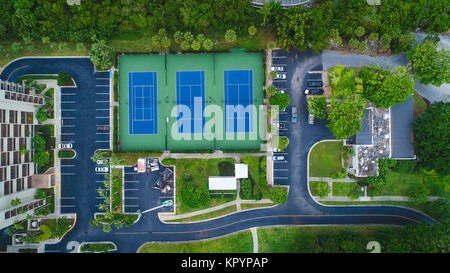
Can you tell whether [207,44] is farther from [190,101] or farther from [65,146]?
[65,146]

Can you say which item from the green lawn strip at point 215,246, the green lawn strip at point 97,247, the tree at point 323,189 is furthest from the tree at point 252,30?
the green lawn strip at point 97,247

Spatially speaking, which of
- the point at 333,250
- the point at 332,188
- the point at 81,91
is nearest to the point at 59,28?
the point at 81,91

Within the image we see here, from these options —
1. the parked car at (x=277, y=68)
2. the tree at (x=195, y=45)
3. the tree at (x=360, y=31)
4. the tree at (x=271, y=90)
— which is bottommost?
the tree at (x=271, y=90)

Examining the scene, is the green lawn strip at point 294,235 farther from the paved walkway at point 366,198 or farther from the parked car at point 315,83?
the parked car at point 315,83

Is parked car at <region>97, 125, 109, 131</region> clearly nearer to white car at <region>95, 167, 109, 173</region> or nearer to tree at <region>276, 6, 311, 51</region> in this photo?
white car at <region>95, 167, 109, 173</region>

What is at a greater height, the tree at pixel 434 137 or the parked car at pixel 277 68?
the parked car at pixel 277 68

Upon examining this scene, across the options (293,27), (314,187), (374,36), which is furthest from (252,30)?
(314,187)
